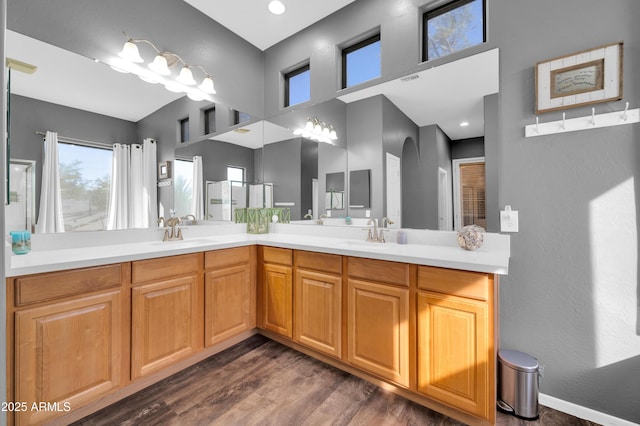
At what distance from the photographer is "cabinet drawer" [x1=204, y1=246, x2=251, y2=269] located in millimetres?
2064

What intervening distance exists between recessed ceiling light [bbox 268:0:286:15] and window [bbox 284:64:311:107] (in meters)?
0.55

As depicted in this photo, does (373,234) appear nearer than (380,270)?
No

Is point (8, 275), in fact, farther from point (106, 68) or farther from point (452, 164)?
point (452, 164)

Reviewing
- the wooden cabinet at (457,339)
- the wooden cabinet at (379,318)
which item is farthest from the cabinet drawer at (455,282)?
the wooden cabinet at (379,318)

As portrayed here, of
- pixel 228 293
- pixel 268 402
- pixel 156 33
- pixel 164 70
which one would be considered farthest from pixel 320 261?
pixel 156 33

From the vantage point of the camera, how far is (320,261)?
2.01m

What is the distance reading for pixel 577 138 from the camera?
154cm

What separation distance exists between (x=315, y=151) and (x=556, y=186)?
6.16 feet

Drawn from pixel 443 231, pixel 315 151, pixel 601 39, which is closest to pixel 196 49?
pixel 315 151

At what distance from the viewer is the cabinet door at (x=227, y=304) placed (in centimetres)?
207

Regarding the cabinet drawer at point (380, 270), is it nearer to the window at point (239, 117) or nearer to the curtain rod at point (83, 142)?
the curtain rod at point (83, 142)

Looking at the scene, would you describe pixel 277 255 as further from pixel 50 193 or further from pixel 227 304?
pixel 50 193

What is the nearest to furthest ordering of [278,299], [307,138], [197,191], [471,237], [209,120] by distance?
[471,237]
[278,299]
[197,191]
[209,120]
[307,138]

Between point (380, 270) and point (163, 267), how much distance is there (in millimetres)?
1396
